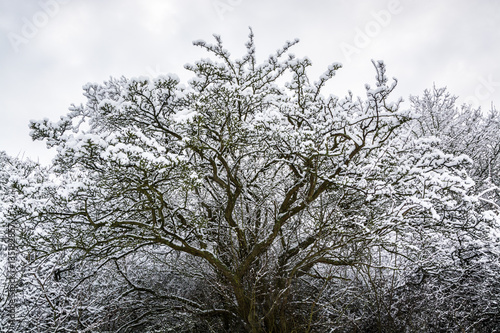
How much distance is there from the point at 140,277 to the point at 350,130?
6241 millimetres

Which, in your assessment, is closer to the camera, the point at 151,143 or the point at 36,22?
the point at 151,143

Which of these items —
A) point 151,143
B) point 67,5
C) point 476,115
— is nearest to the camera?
point 151,143

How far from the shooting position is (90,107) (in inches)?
220

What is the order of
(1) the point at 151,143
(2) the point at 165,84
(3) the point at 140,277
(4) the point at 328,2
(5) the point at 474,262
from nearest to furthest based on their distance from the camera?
1. (1) the point at 151,143
2. (2) the point at 165,84
3. (5) the point at 474,262
4. (3) the point at 140,277
5. (4) the point at 328,2

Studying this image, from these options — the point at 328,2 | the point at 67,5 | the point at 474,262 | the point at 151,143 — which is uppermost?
the point at 328,2

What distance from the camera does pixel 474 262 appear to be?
19.6 ft

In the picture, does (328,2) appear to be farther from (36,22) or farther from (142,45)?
(36,22)

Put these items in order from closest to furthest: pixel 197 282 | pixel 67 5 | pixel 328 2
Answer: pixel 67 5
pixel 197 282
pixel 328 2

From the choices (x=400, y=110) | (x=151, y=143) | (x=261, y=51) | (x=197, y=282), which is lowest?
(x=197, y=282)

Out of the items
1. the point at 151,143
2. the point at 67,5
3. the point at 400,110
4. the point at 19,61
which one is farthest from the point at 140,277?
the point at 400,110

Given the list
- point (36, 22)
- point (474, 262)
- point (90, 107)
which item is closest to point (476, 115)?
point (474, 262)

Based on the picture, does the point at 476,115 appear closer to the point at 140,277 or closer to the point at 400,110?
the point at 400,110

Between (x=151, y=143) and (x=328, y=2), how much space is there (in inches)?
337

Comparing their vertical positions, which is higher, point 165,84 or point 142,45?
point 142,45
